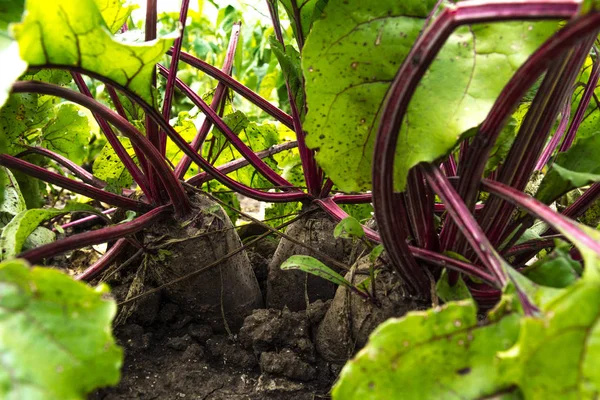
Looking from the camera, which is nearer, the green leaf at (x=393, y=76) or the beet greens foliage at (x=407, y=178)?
the beet greens foliage at (x=407, y=178)

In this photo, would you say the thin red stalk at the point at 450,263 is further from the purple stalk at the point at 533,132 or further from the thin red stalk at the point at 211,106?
the thin red stalk at the point at 211,106

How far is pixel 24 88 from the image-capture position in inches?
27.5

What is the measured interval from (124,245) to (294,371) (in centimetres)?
46

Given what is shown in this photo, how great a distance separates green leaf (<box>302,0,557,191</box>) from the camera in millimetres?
685

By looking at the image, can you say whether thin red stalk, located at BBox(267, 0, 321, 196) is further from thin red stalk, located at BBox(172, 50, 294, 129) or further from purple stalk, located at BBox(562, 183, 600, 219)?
purple stalk, located at BBox(562, 183, 600, 219)

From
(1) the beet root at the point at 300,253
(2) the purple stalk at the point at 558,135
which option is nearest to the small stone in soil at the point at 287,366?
(1) the beet root at the point at 300,253

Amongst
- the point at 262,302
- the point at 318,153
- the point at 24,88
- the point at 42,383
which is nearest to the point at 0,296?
the point at 42,383

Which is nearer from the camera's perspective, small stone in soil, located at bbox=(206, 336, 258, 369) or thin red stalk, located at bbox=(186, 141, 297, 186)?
small stone in soil, located at bbox=(206, 336, 258, 369)

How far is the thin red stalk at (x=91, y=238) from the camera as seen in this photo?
722 mm

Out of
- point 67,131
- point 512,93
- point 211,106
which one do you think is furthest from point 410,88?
point 67,131

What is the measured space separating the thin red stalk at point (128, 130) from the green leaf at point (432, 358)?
1.66 feet

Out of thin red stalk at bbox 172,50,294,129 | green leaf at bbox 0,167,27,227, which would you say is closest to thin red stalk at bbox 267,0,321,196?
thin red stalk at bbox 172,50,294,129

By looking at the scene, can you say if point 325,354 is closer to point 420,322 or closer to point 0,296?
point 420,322

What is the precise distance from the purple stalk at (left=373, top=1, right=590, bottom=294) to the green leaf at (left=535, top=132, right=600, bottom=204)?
22 centimetres
